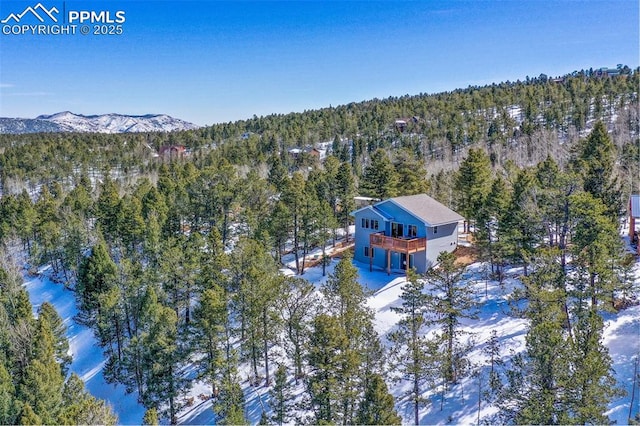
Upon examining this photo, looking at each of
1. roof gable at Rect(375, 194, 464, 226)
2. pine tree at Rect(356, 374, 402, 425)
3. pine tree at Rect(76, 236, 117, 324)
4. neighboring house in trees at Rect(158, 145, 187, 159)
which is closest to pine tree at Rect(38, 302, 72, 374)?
pine tree at Rect(76, 236, 117, 324)

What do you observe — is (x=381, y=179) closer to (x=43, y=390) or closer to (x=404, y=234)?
(x=404, y=234)

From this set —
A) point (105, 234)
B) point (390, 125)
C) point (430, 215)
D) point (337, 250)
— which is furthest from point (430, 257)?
point (390, 125)

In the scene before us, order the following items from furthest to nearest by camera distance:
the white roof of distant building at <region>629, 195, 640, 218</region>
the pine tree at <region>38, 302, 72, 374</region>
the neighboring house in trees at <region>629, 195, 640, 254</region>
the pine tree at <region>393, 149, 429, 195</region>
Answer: the pine tree at <region>393, 149, 429, 195</region> < the white roof of distant building at <region>629, 195, 640, 218</region> < the neighboring house in trees at <region>629, 195, 640, 254</region> < the pine tree at <region>38, 302, 72, 374</region>

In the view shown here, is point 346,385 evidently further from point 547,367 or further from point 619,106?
point 619,106

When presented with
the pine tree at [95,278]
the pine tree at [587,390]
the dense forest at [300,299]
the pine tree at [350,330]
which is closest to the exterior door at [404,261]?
the dense forest at [300,299]

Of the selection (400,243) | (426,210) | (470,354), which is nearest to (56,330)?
(400,243)

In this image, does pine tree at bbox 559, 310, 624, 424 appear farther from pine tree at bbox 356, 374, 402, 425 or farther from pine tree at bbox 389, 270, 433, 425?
pine tree at bbox 389, 270, 433, 425
